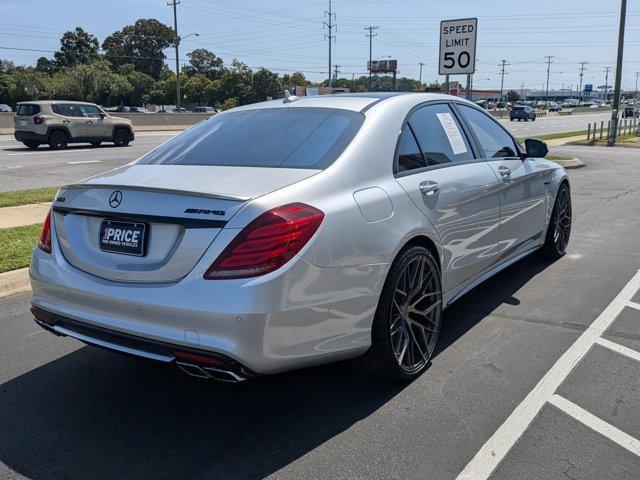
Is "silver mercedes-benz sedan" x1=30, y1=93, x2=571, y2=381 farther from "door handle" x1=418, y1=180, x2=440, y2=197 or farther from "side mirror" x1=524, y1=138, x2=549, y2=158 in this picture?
"side mirror" x1=524, y1=138, x2=549, y2=158

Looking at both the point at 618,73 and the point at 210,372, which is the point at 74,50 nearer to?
the point at 618,73

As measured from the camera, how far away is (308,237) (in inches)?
117

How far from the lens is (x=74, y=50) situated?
115 meters

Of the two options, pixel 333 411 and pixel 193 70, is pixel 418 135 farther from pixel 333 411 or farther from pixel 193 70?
pixel 193 70

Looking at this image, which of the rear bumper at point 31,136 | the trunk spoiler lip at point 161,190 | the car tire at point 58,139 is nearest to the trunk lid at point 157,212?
the trunk spoiler lip at point 161,190

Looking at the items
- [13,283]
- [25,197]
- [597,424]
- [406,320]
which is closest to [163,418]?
[406,320]

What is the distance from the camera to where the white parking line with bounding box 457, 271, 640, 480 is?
2.90 metres

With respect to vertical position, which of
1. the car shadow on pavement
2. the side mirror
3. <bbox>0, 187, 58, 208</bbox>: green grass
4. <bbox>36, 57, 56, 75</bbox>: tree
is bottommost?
the car shadow on pavement

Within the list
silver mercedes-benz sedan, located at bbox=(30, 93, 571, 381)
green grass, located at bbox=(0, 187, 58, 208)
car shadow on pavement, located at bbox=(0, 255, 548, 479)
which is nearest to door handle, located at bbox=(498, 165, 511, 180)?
silver mercedes-benz sedan, located at bbox=(30, 93, 571, 381)

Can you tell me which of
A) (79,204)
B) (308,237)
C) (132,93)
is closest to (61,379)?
→ (79,204)

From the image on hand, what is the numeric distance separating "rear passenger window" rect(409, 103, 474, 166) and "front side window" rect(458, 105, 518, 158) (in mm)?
282

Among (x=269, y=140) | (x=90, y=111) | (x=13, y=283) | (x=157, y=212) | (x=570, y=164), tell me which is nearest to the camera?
(x=157, y=212)

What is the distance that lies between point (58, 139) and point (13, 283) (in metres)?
18.2

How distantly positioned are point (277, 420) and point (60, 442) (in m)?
1.09
